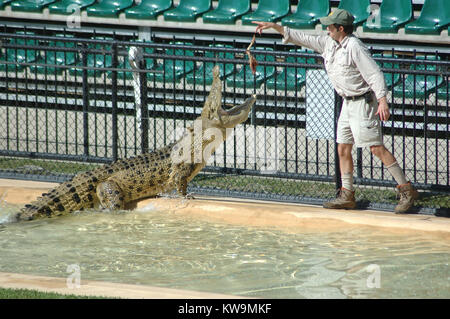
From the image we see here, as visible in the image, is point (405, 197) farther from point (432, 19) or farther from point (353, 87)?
point (432, 19)

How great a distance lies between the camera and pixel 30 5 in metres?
12.8

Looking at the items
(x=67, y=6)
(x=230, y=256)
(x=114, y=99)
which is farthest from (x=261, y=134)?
(x=67, y=6)

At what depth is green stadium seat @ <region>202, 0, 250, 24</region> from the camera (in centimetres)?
1153

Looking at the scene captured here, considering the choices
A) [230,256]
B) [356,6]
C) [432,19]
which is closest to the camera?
[230,256]

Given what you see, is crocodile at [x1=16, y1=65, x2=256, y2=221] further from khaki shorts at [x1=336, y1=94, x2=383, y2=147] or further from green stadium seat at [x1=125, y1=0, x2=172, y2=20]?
green stadium seat at [x1=125, y1=0, x2=172, y2=20]

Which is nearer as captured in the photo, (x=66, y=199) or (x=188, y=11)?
(x=66, y=199)

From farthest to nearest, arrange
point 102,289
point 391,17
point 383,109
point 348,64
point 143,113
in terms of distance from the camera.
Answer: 1. point 391,17
2. point 143,113
3. point 348,64
4. point 383,109
5. point 102,289

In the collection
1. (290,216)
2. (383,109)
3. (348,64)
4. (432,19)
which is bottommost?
(290,216)

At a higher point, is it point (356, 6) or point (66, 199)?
point (356, 6)

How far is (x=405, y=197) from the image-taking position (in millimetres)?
6309

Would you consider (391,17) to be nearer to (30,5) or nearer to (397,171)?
(397,171)

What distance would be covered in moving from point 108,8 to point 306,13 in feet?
10.3

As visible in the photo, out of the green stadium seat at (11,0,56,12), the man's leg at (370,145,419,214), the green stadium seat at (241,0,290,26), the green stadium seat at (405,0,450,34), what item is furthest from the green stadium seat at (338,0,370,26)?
the man's leg at (370,145,419,214)
